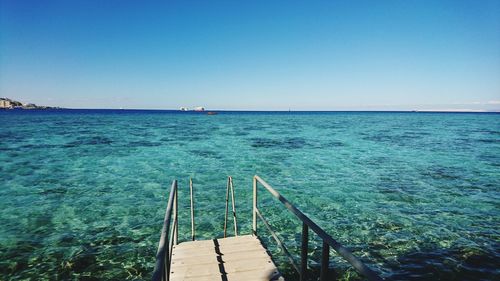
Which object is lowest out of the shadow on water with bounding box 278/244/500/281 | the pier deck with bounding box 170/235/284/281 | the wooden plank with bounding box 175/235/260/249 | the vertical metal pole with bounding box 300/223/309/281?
the shadow on water with bounding box 278/244/500/281

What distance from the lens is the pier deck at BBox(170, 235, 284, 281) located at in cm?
464

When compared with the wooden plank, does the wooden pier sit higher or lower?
higher

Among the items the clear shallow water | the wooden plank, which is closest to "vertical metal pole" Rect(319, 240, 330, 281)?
the wooden plank

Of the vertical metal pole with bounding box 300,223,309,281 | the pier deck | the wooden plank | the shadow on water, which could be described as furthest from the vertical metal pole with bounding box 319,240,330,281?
the shadow on water

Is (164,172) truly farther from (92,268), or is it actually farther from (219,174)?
(92,268)

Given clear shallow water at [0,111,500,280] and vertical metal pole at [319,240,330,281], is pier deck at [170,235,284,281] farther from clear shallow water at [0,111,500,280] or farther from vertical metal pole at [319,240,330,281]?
clear shallow water at [0,111,500,280]

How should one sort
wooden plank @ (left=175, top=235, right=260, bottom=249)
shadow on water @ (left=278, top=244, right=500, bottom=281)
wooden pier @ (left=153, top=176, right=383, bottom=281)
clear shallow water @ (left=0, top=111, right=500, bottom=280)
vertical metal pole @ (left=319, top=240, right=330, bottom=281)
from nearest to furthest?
vertical metal pole @ (left=319, top=240, right=330, bottom=281) < wooden pier @ (left=153, top=176, right=383, bottom=281) < wooden plank @ (left=175, top=235, right=260, bottom=249) < shadow on water @ (left=278, top=244, right=500, bottom=281) < clear shallow water @ (left=0, top=111, right=500, bottom=280)

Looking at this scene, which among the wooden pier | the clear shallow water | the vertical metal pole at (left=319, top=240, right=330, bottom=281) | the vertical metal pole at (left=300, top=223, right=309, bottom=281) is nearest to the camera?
the vertical metal pole at (left=319, top=240, right=330, bottom=281)

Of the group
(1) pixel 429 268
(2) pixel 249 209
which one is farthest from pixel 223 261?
(2) pixel 249 209

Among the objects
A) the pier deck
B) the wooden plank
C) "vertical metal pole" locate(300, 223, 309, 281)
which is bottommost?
the wooden plank

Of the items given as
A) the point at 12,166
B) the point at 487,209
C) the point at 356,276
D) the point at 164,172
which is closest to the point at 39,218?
the point at 164,172

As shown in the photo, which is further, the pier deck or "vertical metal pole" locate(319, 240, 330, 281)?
the pier deck

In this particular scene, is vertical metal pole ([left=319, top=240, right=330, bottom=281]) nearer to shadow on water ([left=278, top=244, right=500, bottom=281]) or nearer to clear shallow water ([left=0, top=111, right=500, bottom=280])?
shadow on water ([left=278, top=244, right=500, bottom=281])

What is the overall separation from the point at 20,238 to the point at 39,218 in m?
1.63
